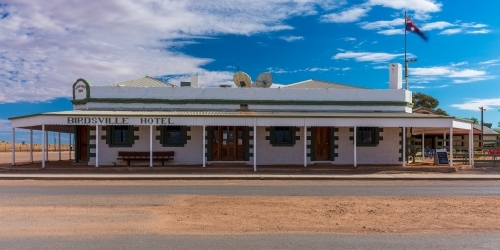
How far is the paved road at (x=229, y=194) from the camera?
7.17 metres

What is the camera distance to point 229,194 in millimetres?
13336

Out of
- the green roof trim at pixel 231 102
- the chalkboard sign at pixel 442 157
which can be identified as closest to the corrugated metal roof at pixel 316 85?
the green roof trim at pixel 231 102

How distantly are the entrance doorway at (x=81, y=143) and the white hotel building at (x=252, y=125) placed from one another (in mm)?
55

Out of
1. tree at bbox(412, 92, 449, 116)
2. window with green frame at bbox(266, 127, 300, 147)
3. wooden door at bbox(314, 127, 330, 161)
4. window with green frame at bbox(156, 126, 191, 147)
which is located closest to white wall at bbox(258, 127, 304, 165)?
window with green frame at bbox(266, 127, 300, 147)

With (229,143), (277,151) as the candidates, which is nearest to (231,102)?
(229,143)

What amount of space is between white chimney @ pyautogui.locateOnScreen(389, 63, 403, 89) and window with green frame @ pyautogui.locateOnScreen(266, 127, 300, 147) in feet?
22.9

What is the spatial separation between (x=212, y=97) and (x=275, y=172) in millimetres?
6179

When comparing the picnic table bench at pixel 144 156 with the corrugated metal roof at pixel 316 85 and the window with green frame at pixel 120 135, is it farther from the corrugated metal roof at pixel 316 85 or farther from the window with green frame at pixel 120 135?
the corrugated metal roof at pixel 316 85

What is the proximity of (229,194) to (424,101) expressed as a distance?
175 feet

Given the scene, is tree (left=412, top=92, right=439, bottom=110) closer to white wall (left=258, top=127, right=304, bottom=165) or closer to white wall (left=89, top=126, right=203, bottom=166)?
white wall (left=258, top=127, right=304, bottom=165)

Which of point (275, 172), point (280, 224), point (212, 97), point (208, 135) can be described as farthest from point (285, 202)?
point (212, 97)

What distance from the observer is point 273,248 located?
697cm

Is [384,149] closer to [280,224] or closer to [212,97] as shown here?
[212,97]

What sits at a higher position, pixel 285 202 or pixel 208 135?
pixel 208 135
